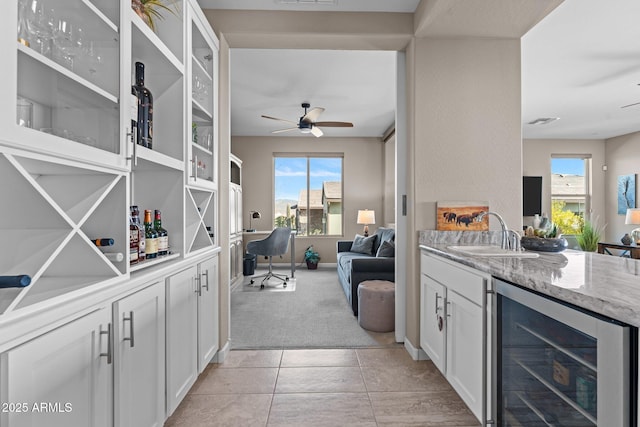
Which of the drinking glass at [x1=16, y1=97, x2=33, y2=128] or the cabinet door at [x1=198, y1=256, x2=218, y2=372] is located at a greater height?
the drinking glass at [x1=16, y1=97, x2=33, y2=128]

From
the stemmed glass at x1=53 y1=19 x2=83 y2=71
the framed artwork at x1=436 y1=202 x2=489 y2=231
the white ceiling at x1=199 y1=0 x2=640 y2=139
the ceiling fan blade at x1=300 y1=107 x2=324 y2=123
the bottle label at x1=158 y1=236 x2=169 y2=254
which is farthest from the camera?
the ceiling fan blade at x1=300 y1=107 x2=324 y2=123

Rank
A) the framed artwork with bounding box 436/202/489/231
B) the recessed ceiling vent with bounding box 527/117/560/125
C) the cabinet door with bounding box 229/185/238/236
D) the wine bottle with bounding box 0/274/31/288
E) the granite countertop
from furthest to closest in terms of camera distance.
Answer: the recessed ceiling vent with bounding box 527/117/560/125, the cabinet door with bounding box 229/185/238/236, the framed artwork with bounding box 436/202/489/231, the granite countertop, the wine bottle with bounding box 0/274/31/288

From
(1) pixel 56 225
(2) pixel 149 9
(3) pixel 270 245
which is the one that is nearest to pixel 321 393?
(1) pixel 56 225

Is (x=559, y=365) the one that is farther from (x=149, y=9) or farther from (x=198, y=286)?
(x=149, y=9)

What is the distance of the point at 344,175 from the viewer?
739cm

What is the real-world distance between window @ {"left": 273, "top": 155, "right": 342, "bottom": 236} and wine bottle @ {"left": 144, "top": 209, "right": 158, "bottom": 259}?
18.7 ft

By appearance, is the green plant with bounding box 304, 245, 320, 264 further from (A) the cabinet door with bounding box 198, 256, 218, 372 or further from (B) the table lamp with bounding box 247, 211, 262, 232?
(A) the cabinet door with bounding box 198, 256, 218, 372

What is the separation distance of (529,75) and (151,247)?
4508 millimetres

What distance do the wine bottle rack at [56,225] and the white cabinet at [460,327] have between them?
1.57m

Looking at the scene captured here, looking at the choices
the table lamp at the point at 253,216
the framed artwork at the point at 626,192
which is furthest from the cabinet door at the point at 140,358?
the framed artwork at the point at 626,192

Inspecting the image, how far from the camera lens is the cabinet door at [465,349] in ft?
5.36

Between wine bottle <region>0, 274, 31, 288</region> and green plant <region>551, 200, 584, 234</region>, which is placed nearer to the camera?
wine bottle <region>0, 274, 31, 288</region>

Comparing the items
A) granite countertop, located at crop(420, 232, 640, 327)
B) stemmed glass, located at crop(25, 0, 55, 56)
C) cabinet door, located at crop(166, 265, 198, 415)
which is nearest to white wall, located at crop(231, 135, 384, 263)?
cabinet door, located at crop(166, 265, 198, 415)

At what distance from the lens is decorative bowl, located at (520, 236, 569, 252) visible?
199 cm
